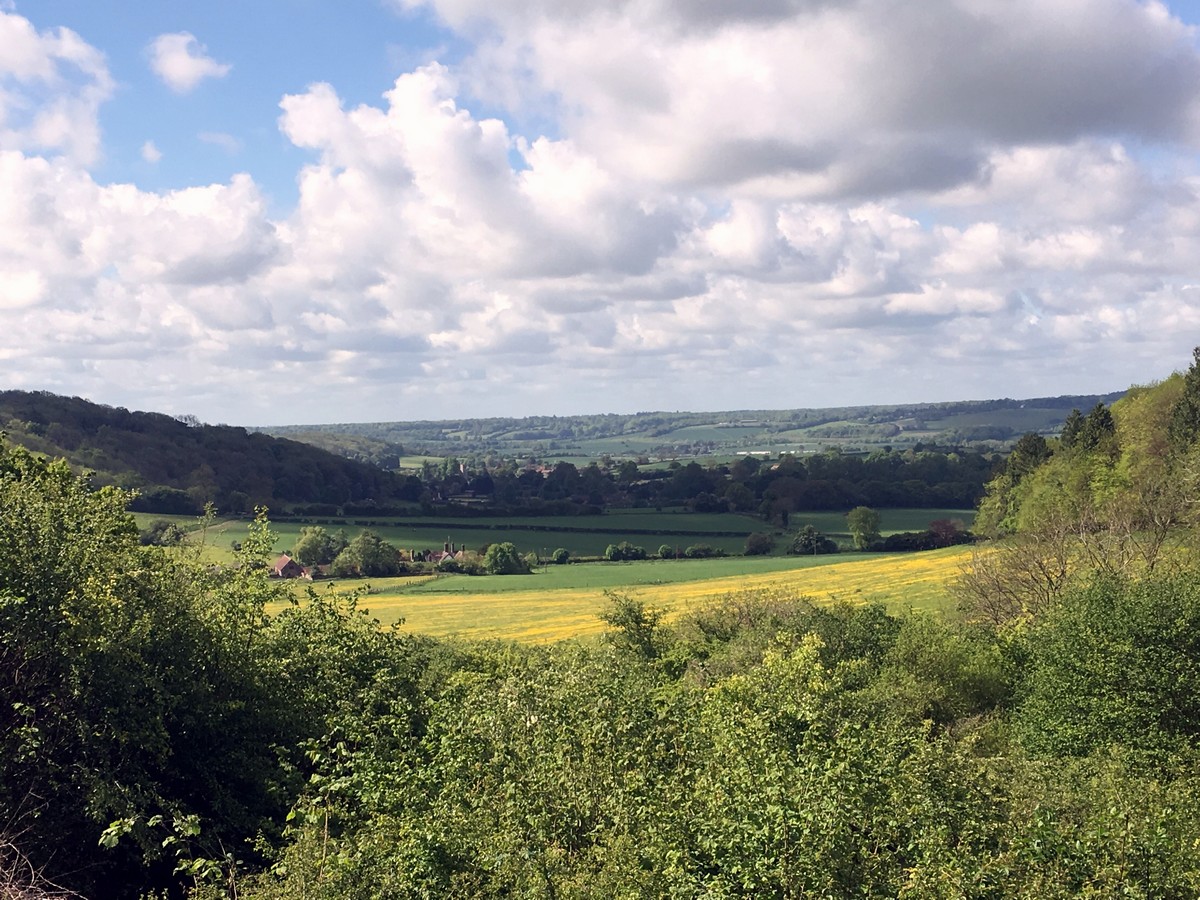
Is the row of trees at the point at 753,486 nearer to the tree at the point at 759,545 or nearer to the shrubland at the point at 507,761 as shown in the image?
the tree at the point at 759,545

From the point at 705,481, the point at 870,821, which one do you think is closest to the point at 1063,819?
the point at 870,821

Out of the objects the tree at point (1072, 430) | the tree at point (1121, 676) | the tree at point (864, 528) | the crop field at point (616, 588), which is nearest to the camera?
the tree at point (1121, 676)

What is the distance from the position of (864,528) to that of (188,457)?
10449cm

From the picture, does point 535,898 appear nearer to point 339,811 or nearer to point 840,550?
point 339,811

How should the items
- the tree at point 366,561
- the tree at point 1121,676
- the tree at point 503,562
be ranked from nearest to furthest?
the tree at point 1121,676 → the tree at point 366,561 → the tree at point 503,562

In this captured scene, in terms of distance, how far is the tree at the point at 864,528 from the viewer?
99.9 metres

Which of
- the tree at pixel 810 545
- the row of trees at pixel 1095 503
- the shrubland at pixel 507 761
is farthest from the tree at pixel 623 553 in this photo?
the shrubland at pixel 507 761

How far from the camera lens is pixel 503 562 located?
95.1 m

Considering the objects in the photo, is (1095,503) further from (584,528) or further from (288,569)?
(288,569)

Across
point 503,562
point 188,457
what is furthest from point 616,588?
point 188,457

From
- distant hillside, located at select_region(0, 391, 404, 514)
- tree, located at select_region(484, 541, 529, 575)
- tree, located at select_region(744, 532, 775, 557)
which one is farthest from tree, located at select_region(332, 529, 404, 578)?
distant hillside, located at select_region(0, 391, 404, 514)

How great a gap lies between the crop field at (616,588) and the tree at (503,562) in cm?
320

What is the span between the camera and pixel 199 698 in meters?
17.9

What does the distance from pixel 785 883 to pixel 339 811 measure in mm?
6718
